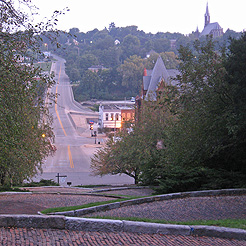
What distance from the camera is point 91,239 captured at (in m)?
7.67

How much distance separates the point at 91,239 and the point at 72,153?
5477cm

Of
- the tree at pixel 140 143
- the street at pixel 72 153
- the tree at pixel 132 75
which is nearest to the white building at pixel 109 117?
the street at pixel 72 153

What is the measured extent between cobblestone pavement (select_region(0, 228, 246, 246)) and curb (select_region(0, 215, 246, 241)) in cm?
13

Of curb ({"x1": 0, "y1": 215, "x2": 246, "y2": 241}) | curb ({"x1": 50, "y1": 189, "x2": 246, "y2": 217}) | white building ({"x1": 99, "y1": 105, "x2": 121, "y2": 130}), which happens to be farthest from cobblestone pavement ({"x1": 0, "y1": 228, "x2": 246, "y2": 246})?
white building ({"x1": 99, "y1": 105, "x2": 121, "y2": 130})

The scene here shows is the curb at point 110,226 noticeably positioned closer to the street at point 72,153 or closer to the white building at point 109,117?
the street at point 72,153

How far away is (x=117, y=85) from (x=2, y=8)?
14806 centimetres

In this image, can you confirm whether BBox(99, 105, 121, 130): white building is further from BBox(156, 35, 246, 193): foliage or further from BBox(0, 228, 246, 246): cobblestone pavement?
BBox(0, 228, 246, 246): cobblestone pavement

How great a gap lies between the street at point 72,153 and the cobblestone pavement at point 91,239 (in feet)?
16.9

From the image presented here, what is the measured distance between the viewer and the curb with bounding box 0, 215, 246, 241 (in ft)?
26.4

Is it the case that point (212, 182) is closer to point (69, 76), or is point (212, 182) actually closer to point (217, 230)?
point (217, 230)

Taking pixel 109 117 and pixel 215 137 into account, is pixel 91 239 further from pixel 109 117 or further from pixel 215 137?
pixel 109 117

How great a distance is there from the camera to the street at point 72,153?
139 ft

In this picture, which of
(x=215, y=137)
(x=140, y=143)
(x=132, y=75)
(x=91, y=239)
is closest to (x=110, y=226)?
(x=91, y=239)

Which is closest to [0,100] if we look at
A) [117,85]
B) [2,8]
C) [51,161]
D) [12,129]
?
[12,129]
